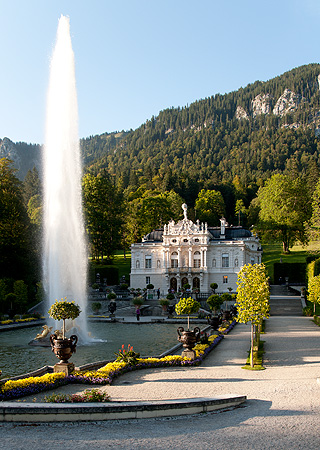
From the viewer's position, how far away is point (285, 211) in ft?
273

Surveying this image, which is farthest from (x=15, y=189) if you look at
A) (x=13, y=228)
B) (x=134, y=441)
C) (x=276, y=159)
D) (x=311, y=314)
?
(x=276, y=159)

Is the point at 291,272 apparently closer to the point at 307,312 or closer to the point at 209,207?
the point at 307,312

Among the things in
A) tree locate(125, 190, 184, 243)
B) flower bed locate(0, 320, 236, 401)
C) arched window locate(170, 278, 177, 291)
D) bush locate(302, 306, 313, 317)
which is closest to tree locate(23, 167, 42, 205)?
tree locate(125, 190, 184, 243)

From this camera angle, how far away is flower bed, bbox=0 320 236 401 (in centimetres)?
1409

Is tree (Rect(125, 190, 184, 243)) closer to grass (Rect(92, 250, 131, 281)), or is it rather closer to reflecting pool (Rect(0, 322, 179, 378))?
grass (Rect(92, 250, 131, 281))

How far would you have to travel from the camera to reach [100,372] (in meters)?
16.9

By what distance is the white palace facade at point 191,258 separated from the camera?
6588 cm

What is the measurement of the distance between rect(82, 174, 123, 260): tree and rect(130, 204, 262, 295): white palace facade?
29.6 feet

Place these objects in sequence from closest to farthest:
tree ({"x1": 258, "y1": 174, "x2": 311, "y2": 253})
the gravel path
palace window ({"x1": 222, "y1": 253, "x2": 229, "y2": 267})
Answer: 1. the gravel path
2. palace window ({"x1": 222, "y1": 253, "x2": 229, "y2": 267})
3. tree ({"x1": 258, "y1": 174, "x2": 311, "y2": 253})

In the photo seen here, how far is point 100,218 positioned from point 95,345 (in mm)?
49863

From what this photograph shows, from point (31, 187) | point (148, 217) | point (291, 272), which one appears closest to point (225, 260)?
point (291, 272)

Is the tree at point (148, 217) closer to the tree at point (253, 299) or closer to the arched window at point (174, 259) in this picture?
the arched window at point (174, 259)

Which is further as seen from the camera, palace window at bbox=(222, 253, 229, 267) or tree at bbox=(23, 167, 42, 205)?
tree at bbox=(23, 167, 42, 205)

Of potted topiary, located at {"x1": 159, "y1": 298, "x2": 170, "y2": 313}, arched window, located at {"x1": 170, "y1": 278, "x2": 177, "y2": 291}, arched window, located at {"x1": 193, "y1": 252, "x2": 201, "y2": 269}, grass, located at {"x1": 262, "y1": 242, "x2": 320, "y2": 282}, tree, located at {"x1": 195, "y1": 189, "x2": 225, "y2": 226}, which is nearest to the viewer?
potted topiary, located at {"x1": 159, "y1": 298, "x2": 170, "y2": 313}
